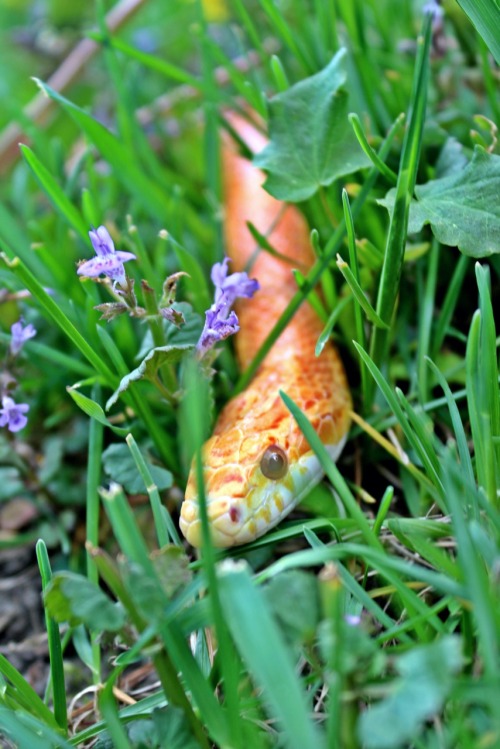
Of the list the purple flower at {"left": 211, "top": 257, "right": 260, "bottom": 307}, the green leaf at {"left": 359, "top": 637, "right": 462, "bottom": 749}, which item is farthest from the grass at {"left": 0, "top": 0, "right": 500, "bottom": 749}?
the purple flower at {"left": 211, "top": 257, "right": 260, "bottom": 307}

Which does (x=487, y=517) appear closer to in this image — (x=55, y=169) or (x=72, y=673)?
(x=72, y=673)

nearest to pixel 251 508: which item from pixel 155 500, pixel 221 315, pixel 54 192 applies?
pixel 155 500

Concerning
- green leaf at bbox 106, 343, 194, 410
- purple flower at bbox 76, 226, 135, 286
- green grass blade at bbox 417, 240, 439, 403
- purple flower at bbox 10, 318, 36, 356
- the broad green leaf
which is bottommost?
green grass blade at bbox 417, 240, 439, 403

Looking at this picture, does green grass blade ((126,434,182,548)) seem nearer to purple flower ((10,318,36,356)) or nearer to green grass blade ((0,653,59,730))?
green grass blade ((0,653,59,730))

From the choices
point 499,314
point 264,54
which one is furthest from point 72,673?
point 264,54

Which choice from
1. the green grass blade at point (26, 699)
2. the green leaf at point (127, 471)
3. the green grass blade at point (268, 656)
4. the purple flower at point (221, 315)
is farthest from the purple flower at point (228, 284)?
the green grass blade at point (26, 699)

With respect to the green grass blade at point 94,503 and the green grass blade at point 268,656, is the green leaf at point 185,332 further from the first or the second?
the green grass blade at point 268,656

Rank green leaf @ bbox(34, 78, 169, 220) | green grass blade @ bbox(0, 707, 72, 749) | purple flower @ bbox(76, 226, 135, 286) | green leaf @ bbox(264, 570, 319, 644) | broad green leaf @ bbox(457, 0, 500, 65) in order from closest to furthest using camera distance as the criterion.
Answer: green leaf @ bbox(264, 570, 319, 644)
green grass blade @ bbox(0, 707, 72, 749)
purple flower @ bbox(76, 226, 135, 286)
broad green leaf @ bbox(457, 0, 500, 65)
green leaf @ bbox(34, 78, 169, 220)
